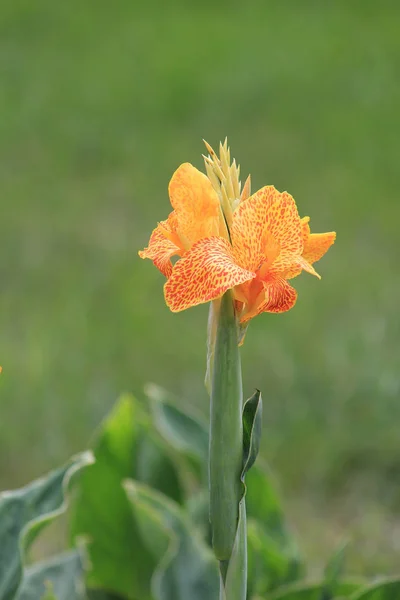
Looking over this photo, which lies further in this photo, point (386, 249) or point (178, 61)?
point (178, 61)

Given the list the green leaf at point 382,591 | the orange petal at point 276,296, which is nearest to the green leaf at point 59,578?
the green leaf at point 382,591

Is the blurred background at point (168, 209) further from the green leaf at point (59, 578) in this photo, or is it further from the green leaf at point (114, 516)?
the green leaf at point (59, 578)

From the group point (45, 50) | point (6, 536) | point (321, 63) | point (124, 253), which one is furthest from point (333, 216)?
point (6, 536)

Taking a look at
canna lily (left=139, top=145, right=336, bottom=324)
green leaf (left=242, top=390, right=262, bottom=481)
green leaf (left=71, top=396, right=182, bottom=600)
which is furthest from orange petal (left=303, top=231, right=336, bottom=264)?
green leaf (left=71, top=396, right=182, bottom=600)

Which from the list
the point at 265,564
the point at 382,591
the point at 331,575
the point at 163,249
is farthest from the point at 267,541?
the point at 163,249

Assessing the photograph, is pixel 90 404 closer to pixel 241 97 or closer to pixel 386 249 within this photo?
pixel 386 249

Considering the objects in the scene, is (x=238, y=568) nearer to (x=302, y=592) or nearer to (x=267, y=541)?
(x=302, y=592)
